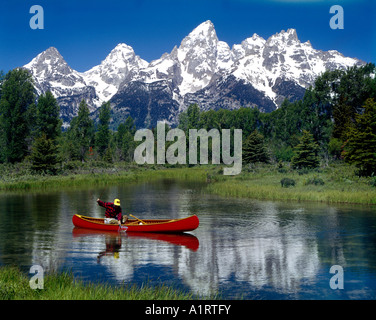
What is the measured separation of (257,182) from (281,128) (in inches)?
1945

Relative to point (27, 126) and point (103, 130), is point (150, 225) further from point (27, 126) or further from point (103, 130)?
point (103, 130)

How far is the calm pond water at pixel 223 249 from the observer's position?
14.4 meters

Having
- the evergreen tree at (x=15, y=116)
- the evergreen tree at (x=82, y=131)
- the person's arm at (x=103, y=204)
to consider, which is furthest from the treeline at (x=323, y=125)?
the evergreen tree at (x=15, y=116)

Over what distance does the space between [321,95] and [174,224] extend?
63.1 m

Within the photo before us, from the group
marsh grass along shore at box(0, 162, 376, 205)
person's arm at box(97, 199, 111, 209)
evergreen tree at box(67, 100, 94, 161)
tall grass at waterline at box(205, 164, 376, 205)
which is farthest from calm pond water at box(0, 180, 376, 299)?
evergreen tree at box(67, 100, 94, 161)

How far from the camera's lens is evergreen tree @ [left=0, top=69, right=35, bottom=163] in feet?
201

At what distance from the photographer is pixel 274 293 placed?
1335 centimetres

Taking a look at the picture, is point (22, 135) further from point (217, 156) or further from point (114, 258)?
point (114, 258)

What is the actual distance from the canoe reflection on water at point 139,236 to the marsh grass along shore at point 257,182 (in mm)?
15930

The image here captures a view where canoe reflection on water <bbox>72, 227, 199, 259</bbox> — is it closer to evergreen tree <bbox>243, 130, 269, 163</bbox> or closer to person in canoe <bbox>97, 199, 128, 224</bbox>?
person in canoe <bbox>97, 199, 128, 224</bbox>

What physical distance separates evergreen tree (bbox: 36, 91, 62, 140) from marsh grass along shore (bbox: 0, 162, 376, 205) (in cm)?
761

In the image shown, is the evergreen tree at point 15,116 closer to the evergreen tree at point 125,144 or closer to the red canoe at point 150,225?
the evergreen tree at point 125,144

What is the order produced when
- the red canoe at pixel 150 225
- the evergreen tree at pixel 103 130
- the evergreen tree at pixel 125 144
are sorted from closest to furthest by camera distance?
the red canoe at pixel 150 225, the evergreen tree at pixel 103 130, the evergreen tree at pixel 125 144
